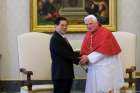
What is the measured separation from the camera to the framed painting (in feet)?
25.6

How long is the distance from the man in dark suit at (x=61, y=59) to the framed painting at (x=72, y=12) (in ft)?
8.73

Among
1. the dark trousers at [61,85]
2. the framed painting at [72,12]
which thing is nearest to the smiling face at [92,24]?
the dark trousers at [61,85]

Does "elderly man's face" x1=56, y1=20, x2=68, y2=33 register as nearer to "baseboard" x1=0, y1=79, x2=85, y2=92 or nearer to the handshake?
the handshake

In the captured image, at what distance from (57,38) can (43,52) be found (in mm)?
1159

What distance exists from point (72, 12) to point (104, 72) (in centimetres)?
273

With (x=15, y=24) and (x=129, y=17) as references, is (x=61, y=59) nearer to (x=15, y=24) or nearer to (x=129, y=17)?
(x=15, y=24)

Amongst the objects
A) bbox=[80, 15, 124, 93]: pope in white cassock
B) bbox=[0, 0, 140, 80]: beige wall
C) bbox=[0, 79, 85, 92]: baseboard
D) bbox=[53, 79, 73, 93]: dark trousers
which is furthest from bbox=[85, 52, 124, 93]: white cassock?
bbox=[0, 0, 140, 80]: beige wall

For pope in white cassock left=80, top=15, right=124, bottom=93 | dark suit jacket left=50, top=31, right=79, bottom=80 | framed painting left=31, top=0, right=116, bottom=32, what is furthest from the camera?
framed painting left=31, top=0, right=116, bottom=32

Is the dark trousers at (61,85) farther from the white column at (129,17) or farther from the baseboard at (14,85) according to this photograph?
the white column at (129,17)

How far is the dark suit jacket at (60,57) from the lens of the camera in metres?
5.08

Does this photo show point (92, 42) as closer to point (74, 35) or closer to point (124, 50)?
point (124, 50)

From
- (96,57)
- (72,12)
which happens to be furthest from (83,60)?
(72,12)

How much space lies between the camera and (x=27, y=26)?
309 inches

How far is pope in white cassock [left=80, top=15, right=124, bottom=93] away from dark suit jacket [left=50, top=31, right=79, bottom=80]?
1.14 feet
